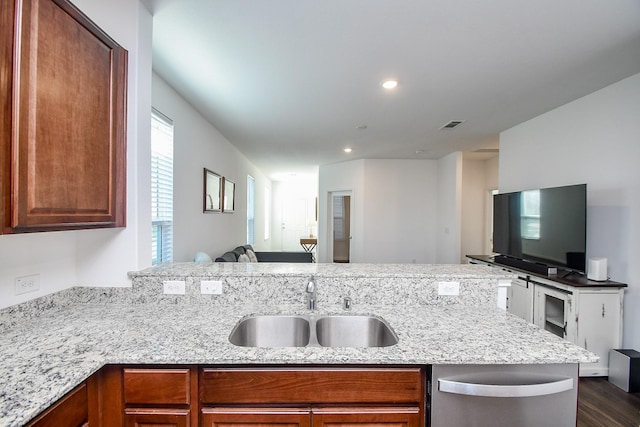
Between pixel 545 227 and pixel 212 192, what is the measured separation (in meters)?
3.85

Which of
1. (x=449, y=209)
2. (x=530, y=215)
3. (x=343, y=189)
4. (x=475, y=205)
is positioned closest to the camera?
(x=530, y=215)

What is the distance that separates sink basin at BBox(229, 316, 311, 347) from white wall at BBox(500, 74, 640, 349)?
2885 mm

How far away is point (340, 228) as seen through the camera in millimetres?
7457

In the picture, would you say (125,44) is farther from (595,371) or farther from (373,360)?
(595,371)

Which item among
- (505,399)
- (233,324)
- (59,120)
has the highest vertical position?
(59,120)

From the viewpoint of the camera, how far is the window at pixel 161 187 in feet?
8.20

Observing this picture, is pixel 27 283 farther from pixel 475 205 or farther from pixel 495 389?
pixel 475 205

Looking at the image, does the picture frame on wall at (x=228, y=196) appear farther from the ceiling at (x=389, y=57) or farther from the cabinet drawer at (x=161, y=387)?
the cabinet drawer at (x=161, y=387)

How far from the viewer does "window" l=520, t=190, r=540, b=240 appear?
319 cm

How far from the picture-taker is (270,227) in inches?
407

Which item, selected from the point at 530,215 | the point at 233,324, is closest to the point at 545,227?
the point at 530,215

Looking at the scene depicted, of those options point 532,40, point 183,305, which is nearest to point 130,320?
point 183,305

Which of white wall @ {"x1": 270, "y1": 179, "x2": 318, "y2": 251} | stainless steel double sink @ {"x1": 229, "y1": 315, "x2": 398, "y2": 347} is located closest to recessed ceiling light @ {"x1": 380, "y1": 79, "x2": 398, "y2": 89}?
stainless steel double sink @ {"x1": 229, "y1": 315, "x2": 398, "y2": 347}

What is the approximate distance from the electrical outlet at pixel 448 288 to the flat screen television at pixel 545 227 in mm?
1861
